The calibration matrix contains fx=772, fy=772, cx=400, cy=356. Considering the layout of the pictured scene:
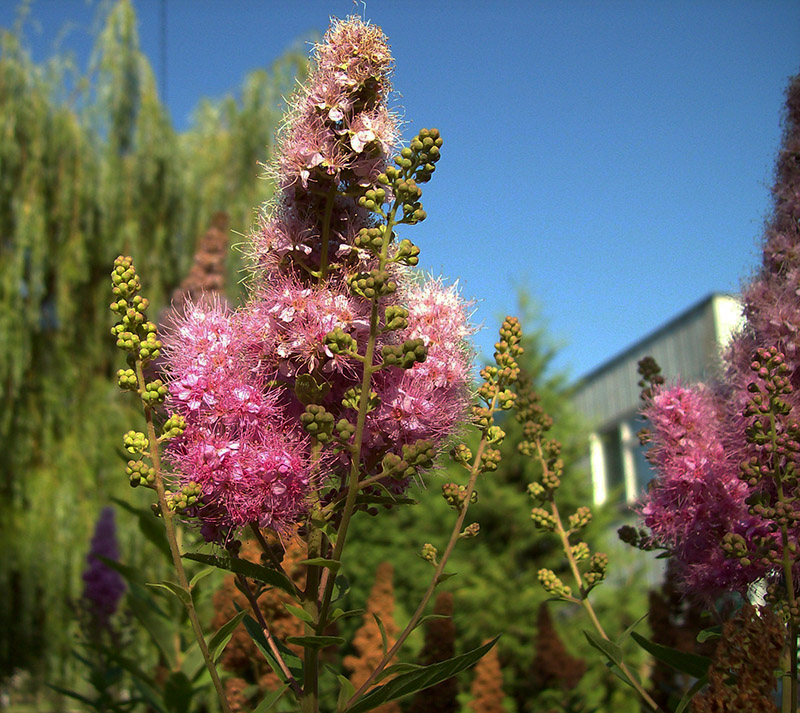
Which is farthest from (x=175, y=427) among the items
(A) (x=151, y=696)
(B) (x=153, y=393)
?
(A) (x=151, y=696)

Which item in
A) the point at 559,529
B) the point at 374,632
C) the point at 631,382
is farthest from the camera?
the point at 631,382

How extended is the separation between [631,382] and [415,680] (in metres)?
14.3

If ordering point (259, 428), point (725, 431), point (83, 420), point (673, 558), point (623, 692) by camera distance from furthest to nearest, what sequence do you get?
point (83, 420)
point (623, 692)
point (673, 558)
point (725, 431)
point (259, 428)

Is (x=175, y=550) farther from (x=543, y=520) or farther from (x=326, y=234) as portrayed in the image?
(x=543, y=520)

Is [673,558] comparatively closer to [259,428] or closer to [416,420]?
[416,420]

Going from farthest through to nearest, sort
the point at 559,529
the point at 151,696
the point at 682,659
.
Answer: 1. the point at 151,696
2. the point at 559,529
3. the point at 682,659

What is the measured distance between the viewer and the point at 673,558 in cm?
188

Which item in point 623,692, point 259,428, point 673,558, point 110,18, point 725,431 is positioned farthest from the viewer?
point 110,18

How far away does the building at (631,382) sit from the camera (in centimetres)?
1234

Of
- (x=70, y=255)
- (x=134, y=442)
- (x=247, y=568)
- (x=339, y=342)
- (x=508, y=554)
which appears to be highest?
(x=70, y=255)

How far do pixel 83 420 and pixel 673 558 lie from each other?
674 centimetres

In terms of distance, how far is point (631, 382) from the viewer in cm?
1497

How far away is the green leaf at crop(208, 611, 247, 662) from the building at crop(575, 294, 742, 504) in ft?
35.0

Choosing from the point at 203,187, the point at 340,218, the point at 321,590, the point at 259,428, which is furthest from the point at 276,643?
the point at 203,187
